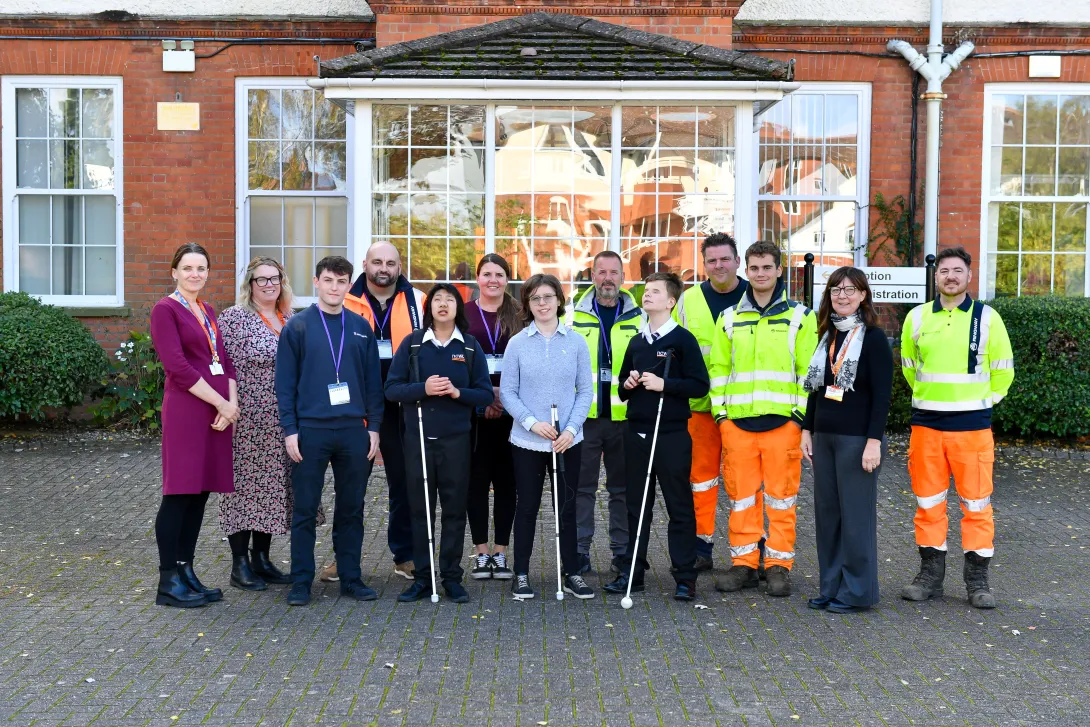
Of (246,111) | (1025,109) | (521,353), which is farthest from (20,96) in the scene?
(1025,109)

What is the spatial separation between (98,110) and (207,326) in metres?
7.69

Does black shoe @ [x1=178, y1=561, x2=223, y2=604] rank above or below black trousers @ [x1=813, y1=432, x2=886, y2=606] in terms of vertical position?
below

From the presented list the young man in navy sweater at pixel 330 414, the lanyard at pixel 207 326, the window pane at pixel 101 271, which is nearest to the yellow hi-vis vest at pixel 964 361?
the young man in navy sweater at pixel 330 414

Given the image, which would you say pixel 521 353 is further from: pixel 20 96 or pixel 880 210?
pixel 20 96

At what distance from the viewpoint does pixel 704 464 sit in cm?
720

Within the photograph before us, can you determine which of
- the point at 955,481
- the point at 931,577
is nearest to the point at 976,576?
the point at 931,577

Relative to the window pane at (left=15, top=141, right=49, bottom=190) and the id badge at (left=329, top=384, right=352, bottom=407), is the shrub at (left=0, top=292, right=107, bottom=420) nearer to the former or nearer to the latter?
the window pane at (left=15, top=141, right=49, bottom=190)

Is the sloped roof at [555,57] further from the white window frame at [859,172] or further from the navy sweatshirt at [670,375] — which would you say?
the navy sweatshirt at [670,375]

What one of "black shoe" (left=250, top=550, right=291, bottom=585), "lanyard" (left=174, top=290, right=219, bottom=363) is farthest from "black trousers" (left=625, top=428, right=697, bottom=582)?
"lanyard" (left=174, top=290, right=219, bottom=363)

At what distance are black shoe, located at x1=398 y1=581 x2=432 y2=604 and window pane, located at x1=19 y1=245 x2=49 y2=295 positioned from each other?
8592 millimetres

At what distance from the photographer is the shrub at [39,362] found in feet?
37.4

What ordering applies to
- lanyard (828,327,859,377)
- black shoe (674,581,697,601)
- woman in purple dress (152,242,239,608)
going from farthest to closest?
black shoe (674,581,697,601) → lanyard (828,327,859,377) → woman in purple dress (152,242,239,608)

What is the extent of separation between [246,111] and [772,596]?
8.90m

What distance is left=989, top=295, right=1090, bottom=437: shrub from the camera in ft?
37.5
